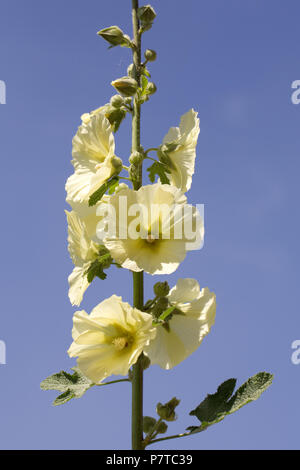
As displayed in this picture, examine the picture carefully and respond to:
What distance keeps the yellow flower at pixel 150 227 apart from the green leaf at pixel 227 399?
95 cm

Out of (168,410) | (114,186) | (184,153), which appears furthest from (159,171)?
(168,410)

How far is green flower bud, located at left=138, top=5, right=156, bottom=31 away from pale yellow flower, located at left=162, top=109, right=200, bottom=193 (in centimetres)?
71

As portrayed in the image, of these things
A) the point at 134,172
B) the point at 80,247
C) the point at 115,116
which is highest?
the point at 115,116

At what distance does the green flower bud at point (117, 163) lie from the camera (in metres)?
3.33

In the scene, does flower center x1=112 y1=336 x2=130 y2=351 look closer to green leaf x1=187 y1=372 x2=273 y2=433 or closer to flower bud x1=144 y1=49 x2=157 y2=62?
green leaf x1=187 y1=372 x2=273 y2=433

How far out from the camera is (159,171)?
11.9 feet

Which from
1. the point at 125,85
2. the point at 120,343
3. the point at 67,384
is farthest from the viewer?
the point at 67,384

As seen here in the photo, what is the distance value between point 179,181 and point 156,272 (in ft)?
2.77

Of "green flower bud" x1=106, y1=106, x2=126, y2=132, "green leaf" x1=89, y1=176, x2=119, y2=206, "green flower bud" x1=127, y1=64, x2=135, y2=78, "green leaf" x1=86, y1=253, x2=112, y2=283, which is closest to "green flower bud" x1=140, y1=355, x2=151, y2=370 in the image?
"green leaf" x1=86, y1=253, x2=112, y2=283

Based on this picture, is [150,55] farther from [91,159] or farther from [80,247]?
[80,247]

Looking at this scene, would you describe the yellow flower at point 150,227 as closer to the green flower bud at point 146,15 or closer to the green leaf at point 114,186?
the green leaf at point 114,186

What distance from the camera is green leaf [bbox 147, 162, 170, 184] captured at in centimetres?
361

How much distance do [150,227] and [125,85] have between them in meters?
1.05
